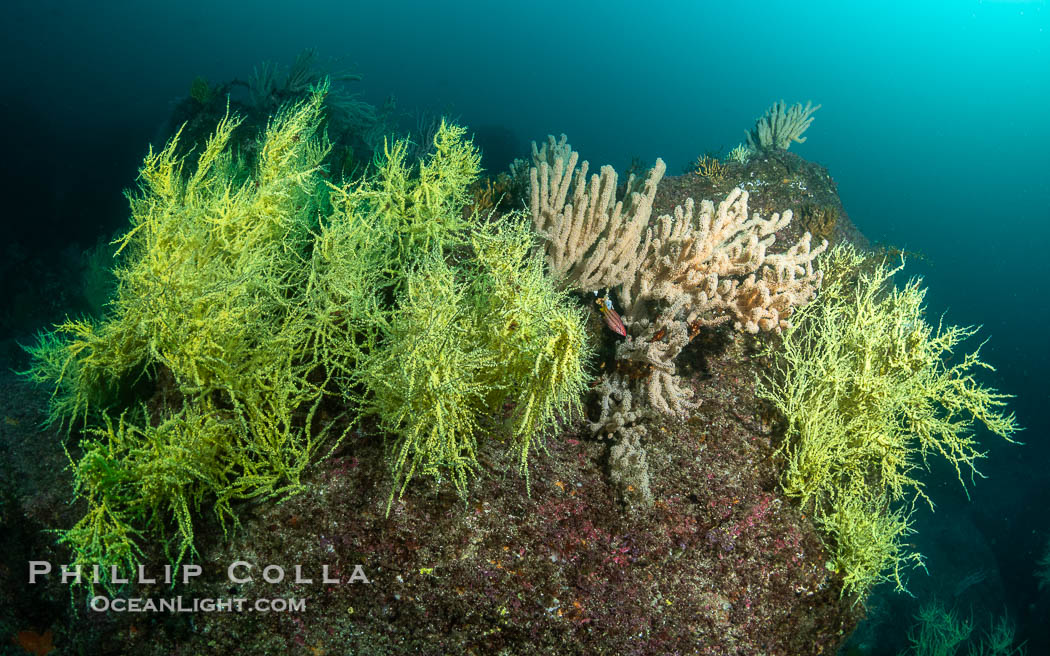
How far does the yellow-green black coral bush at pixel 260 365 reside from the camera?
7.09 ft

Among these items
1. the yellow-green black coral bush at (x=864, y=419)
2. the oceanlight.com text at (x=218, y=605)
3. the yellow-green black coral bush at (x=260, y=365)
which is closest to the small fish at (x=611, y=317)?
the yellow-green black coral bush at (x=260, y=365)

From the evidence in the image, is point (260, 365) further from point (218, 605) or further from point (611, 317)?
point (611, 317)

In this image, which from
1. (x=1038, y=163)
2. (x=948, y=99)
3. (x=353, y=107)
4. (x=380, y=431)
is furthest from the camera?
(x=948, y=99)

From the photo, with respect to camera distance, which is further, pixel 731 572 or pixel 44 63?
pixel 44 63

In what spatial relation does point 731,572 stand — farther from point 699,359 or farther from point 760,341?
point 760,341

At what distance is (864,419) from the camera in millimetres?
3107

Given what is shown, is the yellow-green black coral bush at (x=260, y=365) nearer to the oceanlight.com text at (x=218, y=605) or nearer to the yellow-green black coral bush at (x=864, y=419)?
the oceanlight.com text at (x=218, y=605)

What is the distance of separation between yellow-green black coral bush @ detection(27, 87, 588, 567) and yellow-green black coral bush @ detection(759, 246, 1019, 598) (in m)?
1.64

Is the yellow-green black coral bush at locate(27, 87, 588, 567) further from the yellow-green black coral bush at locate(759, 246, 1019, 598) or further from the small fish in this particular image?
the yellow-green black coral bush at locate(759, 246, 1019, 598)

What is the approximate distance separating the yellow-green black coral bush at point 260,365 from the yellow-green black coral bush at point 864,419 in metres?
1.64

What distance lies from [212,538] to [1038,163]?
98.5m

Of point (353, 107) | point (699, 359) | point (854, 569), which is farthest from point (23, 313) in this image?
point (854, 569)

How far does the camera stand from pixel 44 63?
28.6 meters

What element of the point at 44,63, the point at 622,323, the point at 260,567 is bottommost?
the point at 260,567
